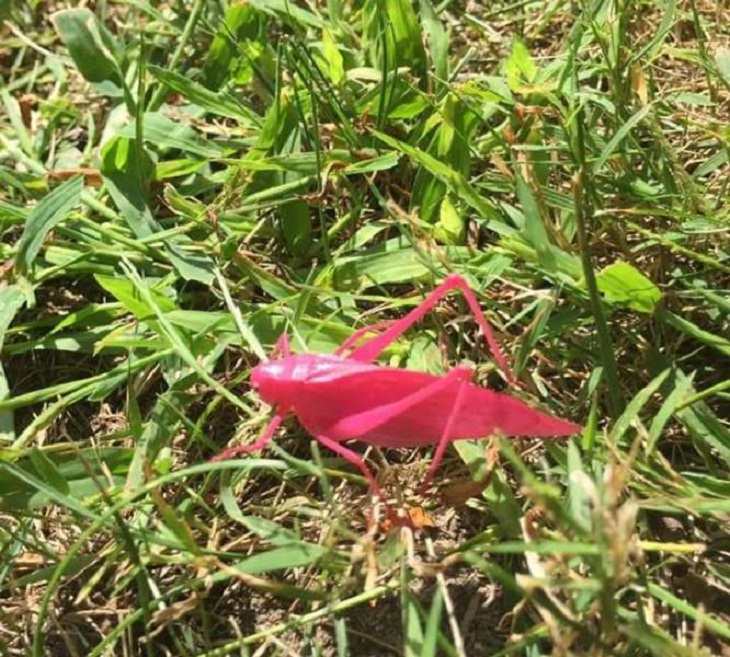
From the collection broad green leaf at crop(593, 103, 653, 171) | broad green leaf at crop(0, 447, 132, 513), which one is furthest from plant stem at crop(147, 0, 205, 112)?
broad green leaf at crop(593, 103, 653, 171)

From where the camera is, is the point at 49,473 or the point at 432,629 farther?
the point at 49,473

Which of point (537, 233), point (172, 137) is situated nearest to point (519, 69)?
point (537, 233)

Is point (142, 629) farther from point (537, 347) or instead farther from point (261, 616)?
point (537, 347)

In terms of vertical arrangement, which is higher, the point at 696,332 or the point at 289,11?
the point at 289,11

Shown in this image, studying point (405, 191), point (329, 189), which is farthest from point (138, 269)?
point (405, 191)

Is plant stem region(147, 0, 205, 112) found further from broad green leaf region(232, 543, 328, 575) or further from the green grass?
broad green leaf region(232, 543, 328, 575)

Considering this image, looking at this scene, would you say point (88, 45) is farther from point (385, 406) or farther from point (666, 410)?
point (666, 410)

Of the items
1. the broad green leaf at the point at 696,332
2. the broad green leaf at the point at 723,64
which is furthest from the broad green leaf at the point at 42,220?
the broad green leaf at the point at 723,64
